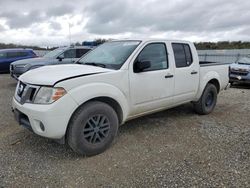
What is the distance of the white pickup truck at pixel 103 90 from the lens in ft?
10.4

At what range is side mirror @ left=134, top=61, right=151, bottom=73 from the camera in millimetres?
3895

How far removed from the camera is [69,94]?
3186 mm

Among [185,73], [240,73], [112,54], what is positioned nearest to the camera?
[112,54]

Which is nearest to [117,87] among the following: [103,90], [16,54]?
[103,90]

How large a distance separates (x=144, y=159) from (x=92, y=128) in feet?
2.83

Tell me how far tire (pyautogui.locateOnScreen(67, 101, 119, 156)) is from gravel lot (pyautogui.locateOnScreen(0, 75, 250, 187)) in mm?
164

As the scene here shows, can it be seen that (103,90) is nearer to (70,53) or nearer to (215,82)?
A: (215,82)

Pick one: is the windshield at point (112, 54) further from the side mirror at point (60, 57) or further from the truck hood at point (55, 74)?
the side mirror at point (60, 57)

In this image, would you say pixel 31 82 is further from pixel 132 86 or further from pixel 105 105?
pixel 132 86

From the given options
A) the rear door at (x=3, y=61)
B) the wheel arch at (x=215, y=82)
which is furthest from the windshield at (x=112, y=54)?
the rear door at (x=3, y=61)

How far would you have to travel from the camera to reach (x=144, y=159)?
3447 millimetres

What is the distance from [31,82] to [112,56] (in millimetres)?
1449

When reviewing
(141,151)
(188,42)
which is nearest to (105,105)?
(141,151)

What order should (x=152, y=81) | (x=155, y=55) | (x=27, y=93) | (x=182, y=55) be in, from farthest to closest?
1. (x=182, y=55)
2. (x=155, y=55)
3. (x=152, y=81)
4. (x=27, y=93)
